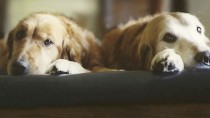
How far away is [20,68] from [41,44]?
0.64 ft

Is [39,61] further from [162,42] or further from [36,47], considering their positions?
[162,42]

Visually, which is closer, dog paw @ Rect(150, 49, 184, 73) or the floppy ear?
dog paw @ Rect(150, 49, 184, 73)

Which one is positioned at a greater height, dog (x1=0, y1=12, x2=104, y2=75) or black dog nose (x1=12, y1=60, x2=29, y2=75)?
dog (x1=0, y1=12, x2=104, y2=75)

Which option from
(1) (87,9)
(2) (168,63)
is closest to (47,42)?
(2) (168,63)

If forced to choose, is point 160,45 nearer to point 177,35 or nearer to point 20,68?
point 177,35

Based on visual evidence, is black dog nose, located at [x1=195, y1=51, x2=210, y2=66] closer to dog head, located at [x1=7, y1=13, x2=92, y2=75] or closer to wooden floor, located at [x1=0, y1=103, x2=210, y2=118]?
wooden floor, located at [x1=0, y1=103, x2=210, y2=118]

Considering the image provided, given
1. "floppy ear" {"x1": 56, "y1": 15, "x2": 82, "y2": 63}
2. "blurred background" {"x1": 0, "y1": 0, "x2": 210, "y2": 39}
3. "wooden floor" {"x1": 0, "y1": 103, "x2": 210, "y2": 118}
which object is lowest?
"wooden floor" {"x1": 0, "y1": 103, "x2": 210, "y2": 118}

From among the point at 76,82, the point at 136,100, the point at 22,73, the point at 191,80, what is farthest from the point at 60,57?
the point at 191,80

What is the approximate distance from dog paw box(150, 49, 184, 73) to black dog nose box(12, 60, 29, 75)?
1.62 feet

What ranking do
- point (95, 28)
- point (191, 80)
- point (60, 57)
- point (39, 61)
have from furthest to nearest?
point (95, 28), point (60, 57), point (39, 61), point (191, 80)

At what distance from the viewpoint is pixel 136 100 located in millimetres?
1350

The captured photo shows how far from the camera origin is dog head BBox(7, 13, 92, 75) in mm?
1631

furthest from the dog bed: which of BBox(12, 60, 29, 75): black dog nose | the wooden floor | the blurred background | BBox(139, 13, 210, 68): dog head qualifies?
the blurred background

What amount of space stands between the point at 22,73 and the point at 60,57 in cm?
28
